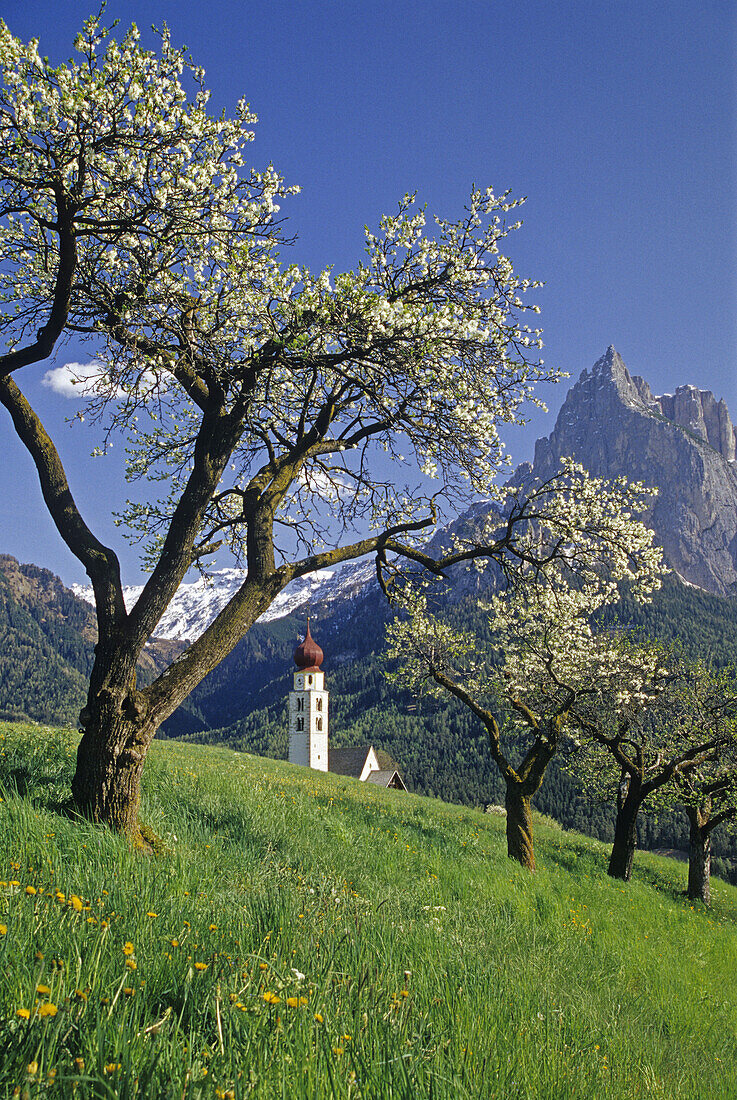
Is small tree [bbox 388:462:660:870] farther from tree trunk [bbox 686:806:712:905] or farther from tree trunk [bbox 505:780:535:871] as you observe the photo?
tree trunk [bbox 686:806:712:905]

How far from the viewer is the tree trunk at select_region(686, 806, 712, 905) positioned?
20547 mm

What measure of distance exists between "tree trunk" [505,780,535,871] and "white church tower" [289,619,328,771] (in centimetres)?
9198

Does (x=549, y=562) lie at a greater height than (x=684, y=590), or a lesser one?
lesser

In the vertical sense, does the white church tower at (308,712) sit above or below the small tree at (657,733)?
below

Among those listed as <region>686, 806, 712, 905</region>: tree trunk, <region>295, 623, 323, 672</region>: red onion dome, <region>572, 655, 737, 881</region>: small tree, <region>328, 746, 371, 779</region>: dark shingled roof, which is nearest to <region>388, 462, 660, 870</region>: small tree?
<region>572, 655, 737, 881</region>: small tree

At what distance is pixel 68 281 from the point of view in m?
6.28

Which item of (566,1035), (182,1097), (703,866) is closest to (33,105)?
(182,1097)

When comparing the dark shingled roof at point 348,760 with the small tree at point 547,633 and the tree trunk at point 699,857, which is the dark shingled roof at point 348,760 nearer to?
the tree trunk at point 699,857

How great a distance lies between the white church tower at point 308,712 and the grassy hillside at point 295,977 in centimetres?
9881

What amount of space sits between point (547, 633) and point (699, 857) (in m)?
11.2

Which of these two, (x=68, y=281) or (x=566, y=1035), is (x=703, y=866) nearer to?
(x=566, y=1035)

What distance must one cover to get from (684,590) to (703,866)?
192352mm

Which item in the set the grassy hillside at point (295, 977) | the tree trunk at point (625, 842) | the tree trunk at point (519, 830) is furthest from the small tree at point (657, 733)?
the grassy hillside at point (295, 977)

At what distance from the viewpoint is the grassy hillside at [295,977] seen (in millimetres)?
2291
